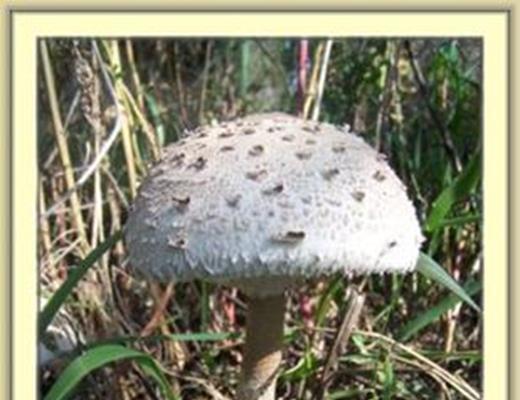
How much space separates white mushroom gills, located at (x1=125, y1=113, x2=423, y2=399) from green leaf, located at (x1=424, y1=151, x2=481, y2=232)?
1.02ft

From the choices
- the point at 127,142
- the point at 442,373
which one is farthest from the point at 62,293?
the point at 442,373

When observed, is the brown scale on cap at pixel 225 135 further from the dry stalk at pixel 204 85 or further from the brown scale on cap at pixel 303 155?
the dry stalk at pixel 204 85

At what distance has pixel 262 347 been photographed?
1.54 m

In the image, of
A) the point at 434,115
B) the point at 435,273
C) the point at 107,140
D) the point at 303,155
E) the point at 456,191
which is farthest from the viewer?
the point at 434,115

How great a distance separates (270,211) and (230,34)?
1.16 feet

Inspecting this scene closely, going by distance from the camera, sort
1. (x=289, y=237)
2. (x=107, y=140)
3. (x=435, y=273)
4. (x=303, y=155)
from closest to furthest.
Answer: (x=289, y=237) < (x=303, y=155) < (x=435, y=273) < (x=107, y=140)

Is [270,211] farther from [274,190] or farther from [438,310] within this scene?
[438,310]

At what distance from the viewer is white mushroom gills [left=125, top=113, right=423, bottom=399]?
1.28 meters

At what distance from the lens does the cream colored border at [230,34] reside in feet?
4.97

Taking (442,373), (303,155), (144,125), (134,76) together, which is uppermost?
(134,76)

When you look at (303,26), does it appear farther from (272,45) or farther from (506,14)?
(272,45)

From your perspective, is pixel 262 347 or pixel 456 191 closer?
pixel 262 347

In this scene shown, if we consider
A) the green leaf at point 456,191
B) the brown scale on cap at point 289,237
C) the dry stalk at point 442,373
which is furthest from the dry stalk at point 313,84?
the brown scale on cap at point 289,237

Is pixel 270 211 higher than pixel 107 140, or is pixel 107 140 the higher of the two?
pixel 107 140
